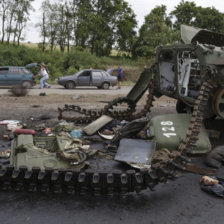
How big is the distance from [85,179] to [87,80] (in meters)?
15.5

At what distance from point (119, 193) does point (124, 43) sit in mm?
39801

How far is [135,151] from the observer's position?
5027mm

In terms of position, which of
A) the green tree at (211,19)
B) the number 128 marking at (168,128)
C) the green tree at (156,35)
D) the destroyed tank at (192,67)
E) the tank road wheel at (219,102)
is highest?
the green tree at (211,19)

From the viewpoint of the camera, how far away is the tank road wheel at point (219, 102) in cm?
571

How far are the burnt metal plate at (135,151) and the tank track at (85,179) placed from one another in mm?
809

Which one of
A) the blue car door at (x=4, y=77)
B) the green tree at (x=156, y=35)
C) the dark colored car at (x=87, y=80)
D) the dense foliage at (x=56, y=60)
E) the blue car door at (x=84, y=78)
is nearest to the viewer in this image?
the blue car door at (x=4, y=77)

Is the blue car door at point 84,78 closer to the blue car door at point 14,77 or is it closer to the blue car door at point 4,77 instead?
the blue car door at point 14,77

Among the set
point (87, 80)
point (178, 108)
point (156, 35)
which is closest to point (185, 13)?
point (156, 35)

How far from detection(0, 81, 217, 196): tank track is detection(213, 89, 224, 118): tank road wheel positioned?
225 centimetres

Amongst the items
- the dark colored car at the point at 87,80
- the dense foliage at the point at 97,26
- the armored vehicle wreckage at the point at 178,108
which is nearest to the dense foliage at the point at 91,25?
the dense foliage at the point at 97,26

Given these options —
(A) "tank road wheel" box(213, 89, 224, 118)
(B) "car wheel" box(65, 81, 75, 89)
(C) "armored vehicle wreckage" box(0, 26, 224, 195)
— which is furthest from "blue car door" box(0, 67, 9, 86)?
(A) "tank road wheel" box(213, 89, 224, 118)

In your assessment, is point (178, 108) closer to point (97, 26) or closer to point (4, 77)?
point (4, 77)

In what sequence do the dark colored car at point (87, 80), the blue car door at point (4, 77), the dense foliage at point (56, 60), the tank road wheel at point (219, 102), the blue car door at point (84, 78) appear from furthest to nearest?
the dense foliage at point (56, 60) → the blue car door at point (84, 78) → the dark colored car at point (87, 80) → the blue car door at point (4, 77) → the tank road wheel at point (219, 102)

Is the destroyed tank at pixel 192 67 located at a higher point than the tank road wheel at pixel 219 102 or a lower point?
higher
